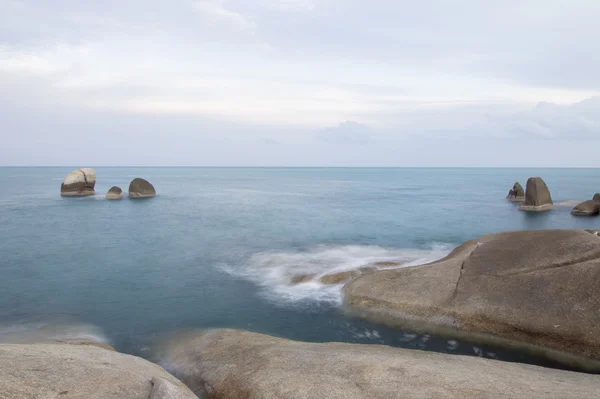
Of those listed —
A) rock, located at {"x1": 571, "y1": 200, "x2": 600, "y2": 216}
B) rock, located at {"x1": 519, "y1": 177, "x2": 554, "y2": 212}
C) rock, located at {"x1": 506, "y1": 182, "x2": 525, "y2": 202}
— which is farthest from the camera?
rock, located at {"x1": 506, "y1": 182, "x2": 525, "y2": 202}

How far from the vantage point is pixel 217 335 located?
13938mm

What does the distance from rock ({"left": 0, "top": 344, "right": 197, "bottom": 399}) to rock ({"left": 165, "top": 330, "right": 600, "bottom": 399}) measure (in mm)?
1698

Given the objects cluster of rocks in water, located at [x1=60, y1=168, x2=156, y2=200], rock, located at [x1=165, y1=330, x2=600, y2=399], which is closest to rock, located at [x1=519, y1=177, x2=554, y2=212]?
rock, located at [x1=165, y1=330, x2=600, y2=399]

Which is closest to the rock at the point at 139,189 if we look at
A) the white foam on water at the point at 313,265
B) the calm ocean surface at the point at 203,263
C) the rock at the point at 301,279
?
the calm ocean surface at the point at 203,263

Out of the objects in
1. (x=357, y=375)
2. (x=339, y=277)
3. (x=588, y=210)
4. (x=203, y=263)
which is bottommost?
(x=203, y=263)

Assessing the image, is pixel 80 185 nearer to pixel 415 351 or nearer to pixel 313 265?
pixel 313 265

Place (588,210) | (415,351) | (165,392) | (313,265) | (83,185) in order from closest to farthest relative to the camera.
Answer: (165,392) → (415,351) → (313,265) → (588,210) → (83,185)

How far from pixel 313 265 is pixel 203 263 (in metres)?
7.74

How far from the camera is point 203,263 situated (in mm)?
27047

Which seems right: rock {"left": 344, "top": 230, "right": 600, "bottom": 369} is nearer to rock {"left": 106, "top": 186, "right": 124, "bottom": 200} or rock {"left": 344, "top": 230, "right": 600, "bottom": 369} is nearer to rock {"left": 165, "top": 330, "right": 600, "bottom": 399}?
rock {"left": 165, "top": 330, "right": 600, "bottom": 399}

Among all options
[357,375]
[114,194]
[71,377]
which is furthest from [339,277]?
[114,194]

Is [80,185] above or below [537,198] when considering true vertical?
above

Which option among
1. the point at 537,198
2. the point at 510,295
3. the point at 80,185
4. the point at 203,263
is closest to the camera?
the point at 510,295

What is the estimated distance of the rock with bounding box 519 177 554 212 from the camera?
50.7m
